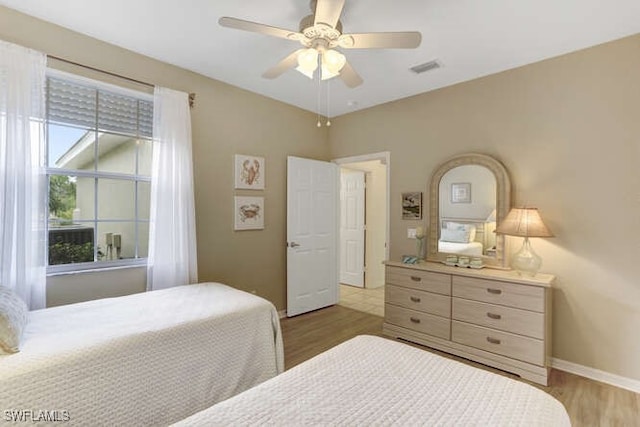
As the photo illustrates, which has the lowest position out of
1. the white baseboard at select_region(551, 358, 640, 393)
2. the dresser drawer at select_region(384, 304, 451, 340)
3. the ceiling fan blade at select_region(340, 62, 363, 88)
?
the white baseboard at select_region(551, 358, 640, 393)

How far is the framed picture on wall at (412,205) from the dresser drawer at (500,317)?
3.58 ft

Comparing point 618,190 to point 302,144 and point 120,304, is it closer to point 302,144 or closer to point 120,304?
point 302,144

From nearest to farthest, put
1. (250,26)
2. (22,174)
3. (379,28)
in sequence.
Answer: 1. (250,26)
2. (22,174)
3. (379,28)

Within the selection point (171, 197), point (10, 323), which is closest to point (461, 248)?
point (171, 197)

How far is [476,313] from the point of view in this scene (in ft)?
8.96

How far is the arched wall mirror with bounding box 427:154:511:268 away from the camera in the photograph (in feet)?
9.66

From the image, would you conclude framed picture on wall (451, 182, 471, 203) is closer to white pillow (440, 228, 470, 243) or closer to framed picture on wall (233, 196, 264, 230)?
white pillow (440, 228, 470, 243)

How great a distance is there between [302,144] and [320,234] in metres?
1.24

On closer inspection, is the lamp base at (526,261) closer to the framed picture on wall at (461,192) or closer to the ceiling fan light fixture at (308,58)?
the framed picture on wall at (461,192)

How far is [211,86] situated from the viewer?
126 inches

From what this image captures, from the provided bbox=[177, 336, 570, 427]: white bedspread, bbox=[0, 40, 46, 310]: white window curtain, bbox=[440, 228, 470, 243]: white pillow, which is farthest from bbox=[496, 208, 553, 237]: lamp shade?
bbox=[0, 40, 46, 310]: white window curtain

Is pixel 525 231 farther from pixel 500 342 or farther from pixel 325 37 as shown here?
pixel 325 37

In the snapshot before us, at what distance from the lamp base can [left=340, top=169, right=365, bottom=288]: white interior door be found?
283 cm

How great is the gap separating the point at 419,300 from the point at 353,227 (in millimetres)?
2479
